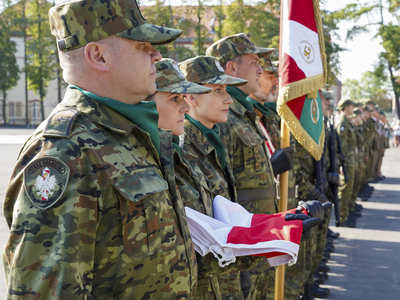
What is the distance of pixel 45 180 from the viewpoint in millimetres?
1383

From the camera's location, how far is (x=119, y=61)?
168 cm

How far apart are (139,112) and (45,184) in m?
0.47

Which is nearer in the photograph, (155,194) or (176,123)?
(155,194)

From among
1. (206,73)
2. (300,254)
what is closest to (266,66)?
(206,73)

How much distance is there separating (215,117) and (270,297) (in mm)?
1977

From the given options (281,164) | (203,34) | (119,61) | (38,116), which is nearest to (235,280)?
(281,164)

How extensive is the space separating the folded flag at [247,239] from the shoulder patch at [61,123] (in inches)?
33.4

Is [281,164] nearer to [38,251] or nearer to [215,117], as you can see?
[215,117]

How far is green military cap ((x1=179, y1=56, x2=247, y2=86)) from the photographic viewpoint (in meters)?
3.23

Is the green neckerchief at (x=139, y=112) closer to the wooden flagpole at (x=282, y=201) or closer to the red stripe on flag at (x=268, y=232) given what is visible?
the red stripe on flag at (x=268, y=232)

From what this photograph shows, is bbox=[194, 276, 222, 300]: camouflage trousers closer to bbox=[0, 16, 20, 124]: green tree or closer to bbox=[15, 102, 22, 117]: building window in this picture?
bbox=[0, 16, 20, 124]: green tree

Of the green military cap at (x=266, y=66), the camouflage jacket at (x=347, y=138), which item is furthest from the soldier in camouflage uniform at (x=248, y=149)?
the camouflage jacket at (x=347, y=138)

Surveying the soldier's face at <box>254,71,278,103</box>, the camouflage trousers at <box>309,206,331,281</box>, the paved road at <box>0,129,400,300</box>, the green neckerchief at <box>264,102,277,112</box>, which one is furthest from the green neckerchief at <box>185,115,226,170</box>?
the camouflage trousers at <box>309,206,331,281</box>

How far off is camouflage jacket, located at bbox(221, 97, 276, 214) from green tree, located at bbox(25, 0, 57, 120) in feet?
121
